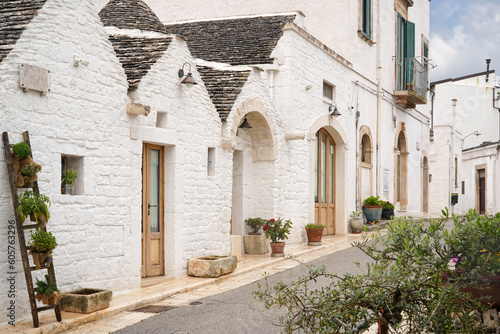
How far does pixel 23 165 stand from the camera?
6.84 meters

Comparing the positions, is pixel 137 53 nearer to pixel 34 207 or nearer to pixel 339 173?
pixel 34 207

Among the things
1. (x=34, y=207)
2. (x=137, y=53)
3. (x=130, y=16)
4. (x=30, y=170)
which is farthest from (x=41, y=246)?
(x=130, y=16)

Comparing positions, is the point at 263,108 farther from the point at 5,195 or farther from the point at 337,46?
the point at 5,195

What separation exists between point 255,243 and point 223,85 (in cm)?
329

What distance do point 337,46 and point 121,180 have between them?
1047 cm

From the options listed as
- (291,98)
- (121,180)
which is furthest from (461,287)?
(291,98)

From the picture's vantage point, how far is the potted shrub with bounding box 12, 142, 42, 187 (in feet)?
22.2

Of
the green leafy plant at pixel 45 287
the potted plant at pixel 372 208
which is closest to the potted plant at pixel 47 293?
the green leafy plant at pixel 45 287

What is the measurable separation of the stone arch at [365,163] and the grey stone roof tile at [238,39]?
16.4ft

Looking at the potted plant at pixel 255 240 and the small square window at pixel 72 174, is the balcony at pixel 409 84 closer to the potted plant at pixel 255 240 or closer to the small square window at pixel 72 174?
the potted plant at pixel 255 240

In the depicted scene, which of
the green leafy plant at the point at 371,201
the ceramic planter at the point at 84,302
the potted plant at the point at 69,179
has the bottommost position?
the ceramic planter at the point at 84,302

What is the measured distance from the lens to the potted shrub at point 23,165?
6758 millimetres

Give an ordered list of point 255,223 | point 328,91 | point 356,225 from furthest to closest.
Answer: point 356,225
point 328,91
point 255,223

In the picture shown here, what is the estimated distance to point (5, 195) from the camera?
679 cm
